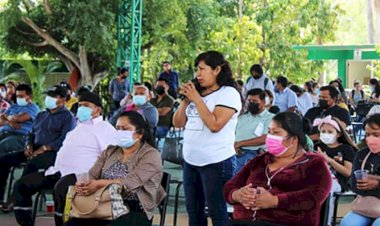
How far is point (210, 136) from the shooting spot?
596cm

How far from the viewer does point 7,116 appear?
10422 mm

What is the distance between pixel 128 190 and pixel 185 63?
74.0ft

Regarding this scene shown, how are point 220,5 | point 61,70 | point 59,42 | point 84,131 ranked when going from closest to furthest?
point 84,131
point 59,42
point 61,70
point 220,5

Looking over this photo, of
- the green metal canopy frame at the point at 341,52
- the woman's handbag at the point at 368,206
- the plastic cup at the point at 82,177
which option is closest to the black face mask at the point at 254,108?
the plastic cup at the point at 82,177

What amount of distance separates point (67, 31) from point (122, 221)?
747 inches

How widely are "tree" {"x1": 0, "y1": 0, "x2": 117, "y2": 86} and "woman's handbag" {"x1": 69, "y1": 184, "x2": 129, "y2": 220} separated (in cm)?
1759

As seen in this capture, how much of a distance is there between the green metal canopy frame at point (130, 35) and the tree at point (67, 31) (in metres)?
0.30

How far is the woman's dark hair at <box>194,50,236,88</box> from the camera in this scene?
5949 millimetres

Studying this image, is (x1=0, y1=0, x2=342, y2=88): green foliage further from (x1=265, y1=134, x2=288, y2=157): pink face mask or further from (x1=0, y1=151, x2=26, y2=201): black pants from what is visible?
(x1=265, y1=134, x2=288, y2=157): pink face mask

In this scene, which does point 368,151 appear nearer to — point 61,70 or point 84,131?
point 84,131

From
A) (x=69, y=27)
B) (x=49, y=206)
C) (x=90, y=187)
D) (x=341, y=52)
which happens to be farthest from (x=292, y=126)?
(x=341, y=52)

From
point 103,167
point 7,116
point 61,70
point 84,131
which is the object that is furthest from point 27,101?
point 61,70

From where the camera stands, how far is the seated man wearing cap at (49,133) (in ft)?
28.4

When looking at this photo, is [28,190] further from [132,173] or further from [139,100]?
[139,100]
